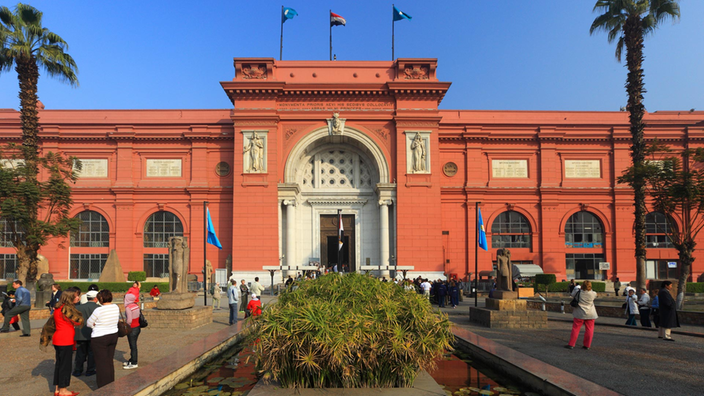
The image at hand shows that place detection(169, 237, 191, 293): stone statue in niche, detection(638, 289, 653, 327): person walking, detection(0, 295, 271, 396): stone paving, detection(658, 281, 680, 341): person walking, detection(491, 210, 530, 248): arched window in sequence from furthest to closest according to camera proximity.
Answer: detection(491, 210, 530, 248): arched window → detection(169, 237, 191, 293): stone statue in niche → detection(638, 289, 653, 327): person walking → detection(658, 281, 680, 341): person walking → detection(0, 295, 271, 396): stone paving

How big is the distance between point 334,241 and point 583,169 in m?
17.3

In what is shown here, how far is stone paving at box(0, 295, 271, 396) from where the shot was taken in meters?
7.69

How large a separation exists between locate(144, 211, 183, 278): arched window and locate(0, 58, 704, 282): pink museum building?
0.30 ft

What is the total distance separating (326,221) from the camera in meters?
31.7

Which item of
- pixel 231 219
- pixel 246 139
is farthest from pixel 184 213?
pixel 246 139

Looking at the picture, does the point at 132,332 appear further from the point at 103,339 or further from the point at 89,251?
the point at 89,251

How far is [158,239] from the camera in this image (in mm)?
31047

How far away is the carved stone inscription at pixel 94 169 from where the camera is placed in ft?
103

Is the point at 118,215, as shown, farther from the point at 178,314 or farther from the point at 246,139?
the point at 178,314

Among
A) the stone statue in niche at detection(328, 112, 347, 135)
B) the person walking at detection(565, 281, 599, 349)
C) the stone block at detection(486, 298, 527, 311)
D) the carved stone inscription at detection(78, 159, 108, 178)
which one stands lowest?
the stone block at detection(486, 298, 527, 311)

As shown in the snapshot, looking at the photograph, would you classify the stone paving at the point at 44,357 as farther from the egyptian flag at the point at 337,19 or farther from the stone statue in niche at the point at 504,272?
the egyptian flag at the point at 337,19

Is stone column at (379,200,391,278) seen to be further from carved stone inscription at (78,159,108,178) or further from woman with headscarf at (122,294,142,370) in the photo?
woman with headscarf at (122,294,142,370)

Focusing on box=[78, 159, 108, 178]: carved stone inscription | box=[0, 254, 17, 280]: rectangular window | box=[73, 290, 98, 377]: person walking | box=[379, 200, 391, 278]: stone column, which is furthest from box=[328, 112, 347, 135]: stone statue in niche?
box=[73, 290, 98, 377]: person walking

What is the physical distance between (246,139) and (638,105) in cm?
2088
